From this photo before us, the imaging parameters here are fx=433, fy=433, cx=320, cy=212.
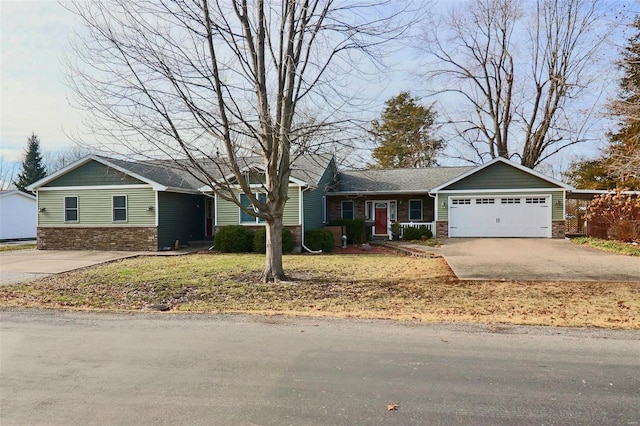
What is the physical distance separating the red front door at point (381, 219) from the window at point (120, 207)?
12.7 metres

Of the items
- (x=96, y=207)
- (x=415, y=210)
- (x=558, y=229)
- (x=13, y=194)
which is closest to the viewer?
(x=96, y=207)

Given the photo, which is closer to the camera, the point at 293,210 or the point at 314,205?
the point at 293,210

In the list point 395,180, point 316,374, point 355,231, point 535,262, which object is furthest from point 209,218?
point 316,374

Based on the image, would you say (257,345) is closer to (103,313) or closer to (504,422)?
(504,422)

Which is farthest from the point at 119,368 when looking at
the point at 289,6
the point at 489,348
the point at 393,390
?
the point at 289,6

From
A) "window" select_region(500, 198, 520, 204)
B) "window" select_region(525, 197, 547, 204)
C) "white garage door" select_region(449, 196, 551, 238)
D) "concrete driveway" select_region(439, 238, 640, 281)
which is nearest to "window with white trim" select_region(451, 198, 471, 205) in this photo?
"white garage door" select_region(449, 196, 551, 238)

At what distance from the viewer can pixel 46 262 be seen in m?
14.8

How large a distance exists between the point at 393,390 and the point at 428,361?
0.92 m

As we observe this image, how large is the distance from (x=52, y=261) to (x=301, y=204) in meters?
9.43

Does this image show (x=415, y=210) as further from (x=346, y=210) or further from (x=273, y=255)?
(x=273, y=255)

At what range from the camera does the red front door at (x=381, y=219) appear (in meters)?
23.9

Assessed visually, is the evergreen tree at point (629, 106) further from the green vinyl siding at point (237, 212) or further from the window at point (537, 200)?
the green vinyl siding at point (237, 212)

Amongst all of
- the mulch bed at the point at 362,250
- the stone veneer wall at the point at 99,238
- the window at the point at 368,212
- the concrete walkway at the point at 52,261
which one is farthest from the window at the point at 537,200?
the stone veneer wall at the point at 99,238

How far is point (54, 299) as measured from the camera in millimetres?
8703
